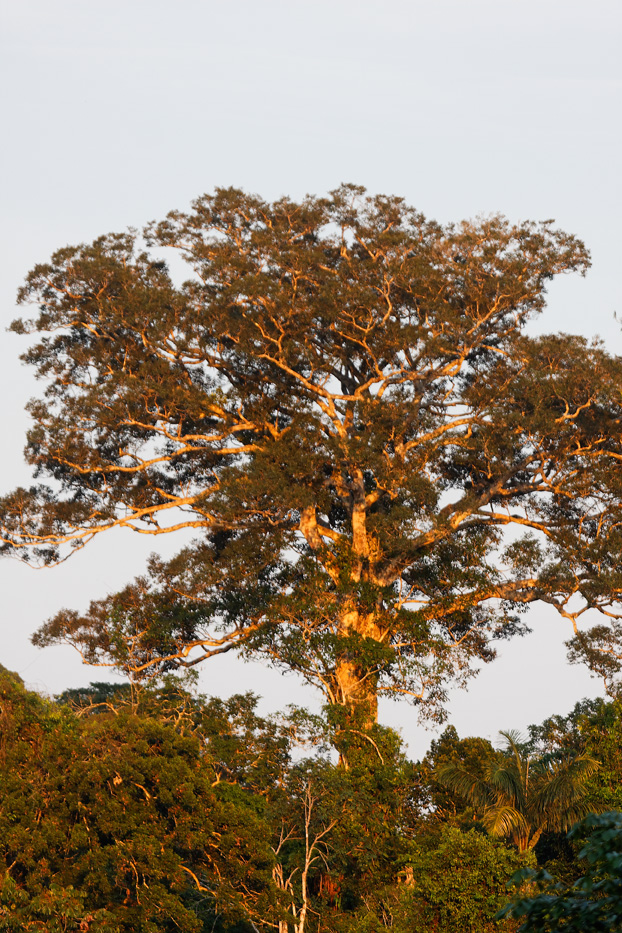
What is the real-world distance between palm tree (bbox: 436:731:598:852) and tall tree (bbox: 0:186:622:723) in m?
5.05

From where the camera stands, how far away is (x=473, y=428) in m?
25.2

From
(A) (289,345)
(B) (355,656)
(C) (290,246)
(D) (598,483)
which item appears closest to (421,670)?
(B) (355,656)

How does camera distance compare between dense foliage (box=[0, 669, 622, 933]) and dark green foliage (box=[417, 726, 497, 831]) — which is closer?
dense foliage (box=[0, 669, 622, 933])

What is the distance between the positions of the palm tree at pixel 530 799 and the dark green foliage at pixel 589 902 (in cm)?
1060

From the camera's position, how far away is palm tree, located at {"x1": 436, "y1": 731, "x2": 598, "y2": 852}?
17062 millimetres

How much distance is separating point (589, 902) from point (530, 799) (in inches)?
449

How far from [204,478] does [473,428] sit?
6.24 metres

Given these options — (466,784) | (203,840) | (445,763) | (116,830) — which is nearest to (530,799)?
(466,784)

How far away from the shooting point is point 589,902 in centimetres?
630

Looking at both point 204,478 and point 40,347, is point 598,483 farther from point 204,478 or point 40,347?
point 40,347

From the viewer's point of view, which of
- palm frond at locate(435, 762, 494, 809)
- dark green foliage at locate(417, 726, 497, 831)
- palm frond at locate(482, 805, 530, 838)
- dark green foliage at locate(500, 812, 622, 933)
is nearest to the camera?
dark green foliage at locate(500, 812, 622, 933)

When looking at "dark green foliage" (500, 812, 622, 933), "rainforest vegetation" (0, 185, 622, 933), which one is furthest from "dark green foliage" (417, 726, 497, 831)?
"dark green foliage" (500, 812, 622, 933)

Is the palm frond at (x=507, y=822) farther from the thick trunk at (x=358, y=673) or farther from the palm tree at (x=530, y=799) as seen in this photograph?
the thick trunk at (x=358, y=673)

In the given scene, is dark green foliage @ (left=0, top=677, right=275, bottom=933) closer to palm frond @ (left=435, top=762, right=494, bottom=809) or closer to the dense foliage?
the dense foliage
